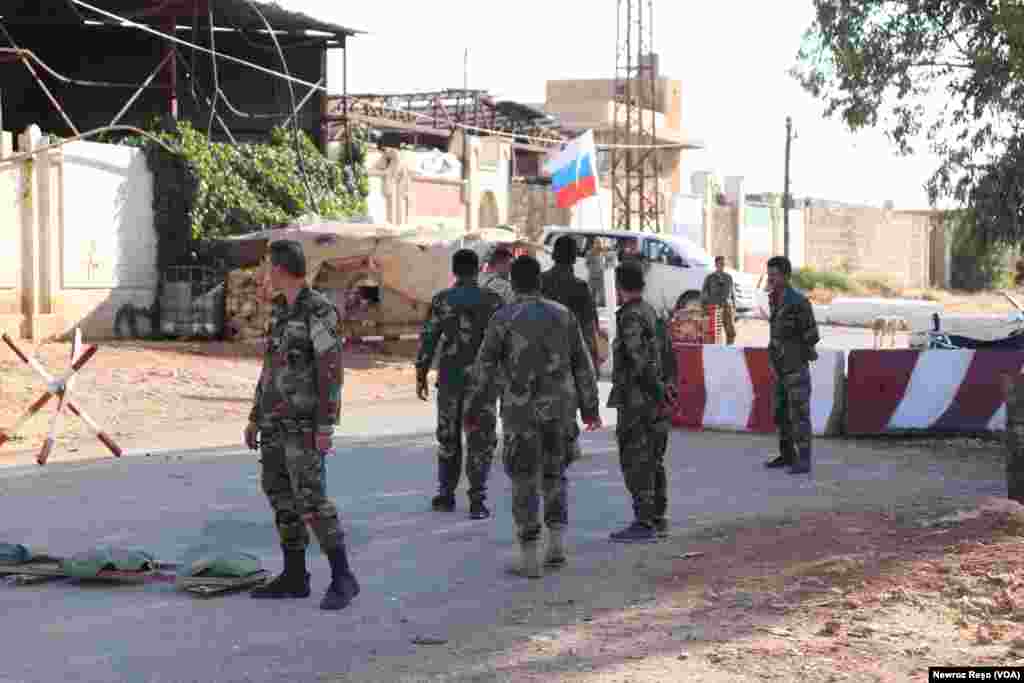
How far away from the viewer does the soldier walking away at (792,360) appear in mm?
12367

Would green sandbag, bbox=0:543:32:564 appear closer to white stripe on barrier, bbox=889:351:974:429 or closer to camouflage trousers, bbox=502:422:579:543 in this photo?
camouflage trousers, bbox=502:422:579:543

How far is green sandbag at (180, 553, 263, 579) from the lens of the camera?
297 inches

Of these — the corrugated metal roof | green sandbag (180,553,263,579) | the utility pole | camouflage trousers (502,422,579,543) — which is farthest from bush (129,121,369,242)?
the utility pole

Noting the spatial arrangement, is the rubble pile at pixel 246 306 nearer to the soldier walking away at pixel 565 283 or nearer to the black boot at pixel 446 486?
the soldier walking away at pixel 565 283

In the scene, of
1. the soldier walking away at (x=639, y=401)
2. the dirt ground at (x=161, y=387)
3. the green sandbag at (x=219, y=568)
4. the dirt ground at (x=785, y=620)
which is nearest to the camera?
the dirt ground at (x=785, y=620)

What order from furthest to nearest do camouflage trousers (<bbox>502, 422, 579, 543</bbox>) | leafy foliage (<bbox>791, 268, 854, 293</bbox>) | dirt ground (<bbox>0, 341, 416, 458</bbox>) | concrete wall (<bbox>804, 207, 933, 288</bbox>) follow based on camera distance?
concrete wall (<bbox>804, 207, 933, 288</bbox>)
leafy foliage (<bbox>791, 268, 854, 293</bbox>)
dirt ground (<bbox>0, 341, 416, 458</bbox>)
camouflage trousers (<bbox>502, 422, 579, 543</bbox>)

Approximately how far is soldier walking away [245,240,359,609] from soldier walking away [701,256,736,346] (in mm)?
18566

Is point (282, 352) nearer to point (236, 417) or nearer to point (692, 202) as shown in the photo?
point (236, 417)

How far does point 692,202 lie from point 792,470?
4031 centimetres

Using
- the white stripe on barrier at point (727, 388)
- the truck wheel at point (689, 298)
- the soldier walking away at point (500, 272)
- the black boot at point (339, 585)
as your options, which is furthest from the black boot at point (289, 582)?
the truck wheel at point (689, 298)

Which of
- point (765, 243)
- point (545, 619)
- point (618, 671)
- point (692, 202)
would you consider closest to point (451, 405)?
point (545, 619)

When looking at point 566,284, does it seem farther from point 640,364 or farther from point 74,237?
point 74,237

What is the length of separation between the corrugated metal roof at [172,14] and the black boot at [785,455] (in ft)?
60.5

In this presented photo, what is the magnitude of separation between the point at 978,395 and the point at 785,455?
288 centimetres
